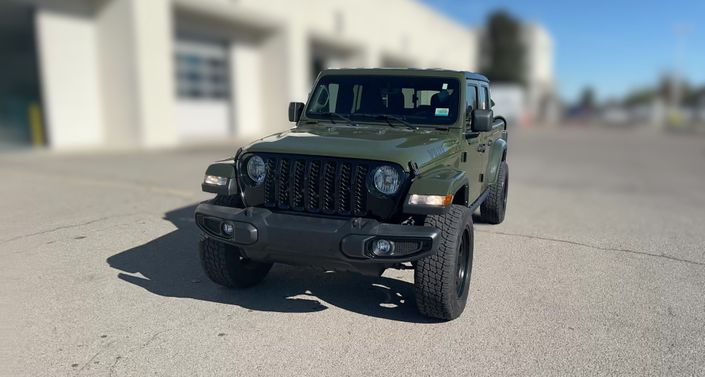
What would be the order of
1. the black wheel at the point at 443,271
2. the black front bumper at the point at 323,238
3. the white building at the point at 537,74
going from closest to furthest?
the black front bumper at the point at 323,238 → the black wheel at the point at 443,271 → the white building at the point at 537,74

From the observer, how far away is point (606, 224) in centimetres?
727

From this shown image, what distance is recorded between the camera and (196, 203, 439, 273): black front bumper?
357 centimetres

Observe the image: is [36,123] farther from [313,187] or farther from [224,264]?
[313,187]

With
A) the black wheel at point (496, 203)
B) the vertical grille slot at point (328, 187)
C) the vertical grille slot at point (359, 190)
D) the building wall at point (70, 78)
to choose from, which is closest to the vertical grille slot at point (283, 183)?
the vertical grille slot at point (328, 187)

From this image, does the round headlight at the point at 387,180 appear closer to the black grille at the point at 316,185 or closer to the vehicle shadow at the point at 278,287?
the black grille at the point at 316,185

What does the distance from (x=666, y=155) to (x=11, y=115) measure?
72.5ft

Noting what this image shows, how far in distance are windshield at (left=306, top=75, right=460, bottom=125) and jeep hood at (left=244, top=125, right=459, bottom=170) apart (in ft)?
0.91

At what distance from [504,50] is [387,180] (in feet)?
211

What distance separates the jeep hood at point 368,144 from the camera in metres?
3.87

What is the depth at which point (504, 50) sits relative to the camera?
209 feet

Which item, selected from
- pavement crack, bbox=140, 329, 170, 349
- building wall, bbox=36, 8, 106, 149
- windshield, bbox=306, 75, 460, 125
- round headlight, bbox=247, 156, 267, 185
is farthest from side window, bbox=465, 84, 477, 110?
building wall, bbox=36, 8, 106, 149

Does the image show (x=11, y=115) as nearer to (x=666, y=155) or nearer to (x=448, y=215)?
(x=448, y=215)

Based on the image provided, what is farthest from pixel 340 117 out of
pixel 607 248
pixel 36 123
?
pixel 36 123

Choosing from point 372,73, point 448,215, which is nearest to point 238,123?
point 372,73
